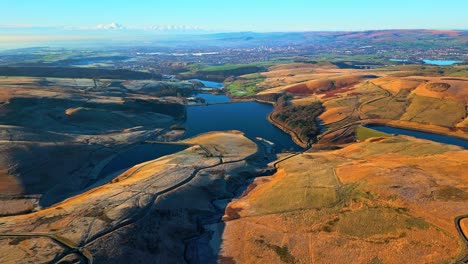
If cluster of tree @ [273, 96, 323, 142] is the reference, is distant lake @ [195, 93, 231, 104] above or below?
below

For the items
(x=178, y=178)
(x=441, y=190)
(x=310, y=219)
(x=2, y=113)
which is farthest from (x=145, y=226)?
(x=2, y=113)

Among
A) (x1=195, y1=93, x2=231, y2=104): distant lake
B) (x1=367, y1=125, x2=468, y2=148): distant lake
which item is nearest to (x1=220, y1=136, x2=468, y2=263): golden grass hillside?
(x1=367, y1=125, x2=468, y2=148): distant lake

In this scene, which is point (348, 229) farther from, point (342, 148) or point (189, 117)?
point (189, 117)

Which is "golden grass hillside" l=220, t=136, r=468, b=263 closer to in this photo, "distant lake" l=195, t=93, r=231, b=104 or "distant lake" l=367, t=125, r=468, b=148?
"distant lake" l=367, t=125, r=468, b=148

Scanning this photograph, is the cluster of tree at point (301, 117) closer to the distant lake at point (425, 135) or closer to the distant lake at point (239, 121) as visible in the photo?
the distant lake at point (239, 121)

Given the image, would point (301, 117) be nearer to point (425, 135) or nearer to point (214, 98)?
point (425, 135)

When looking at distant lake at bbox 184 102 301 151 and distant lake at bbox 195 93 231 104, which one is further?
distant lake at bbox 195 93 231 104
